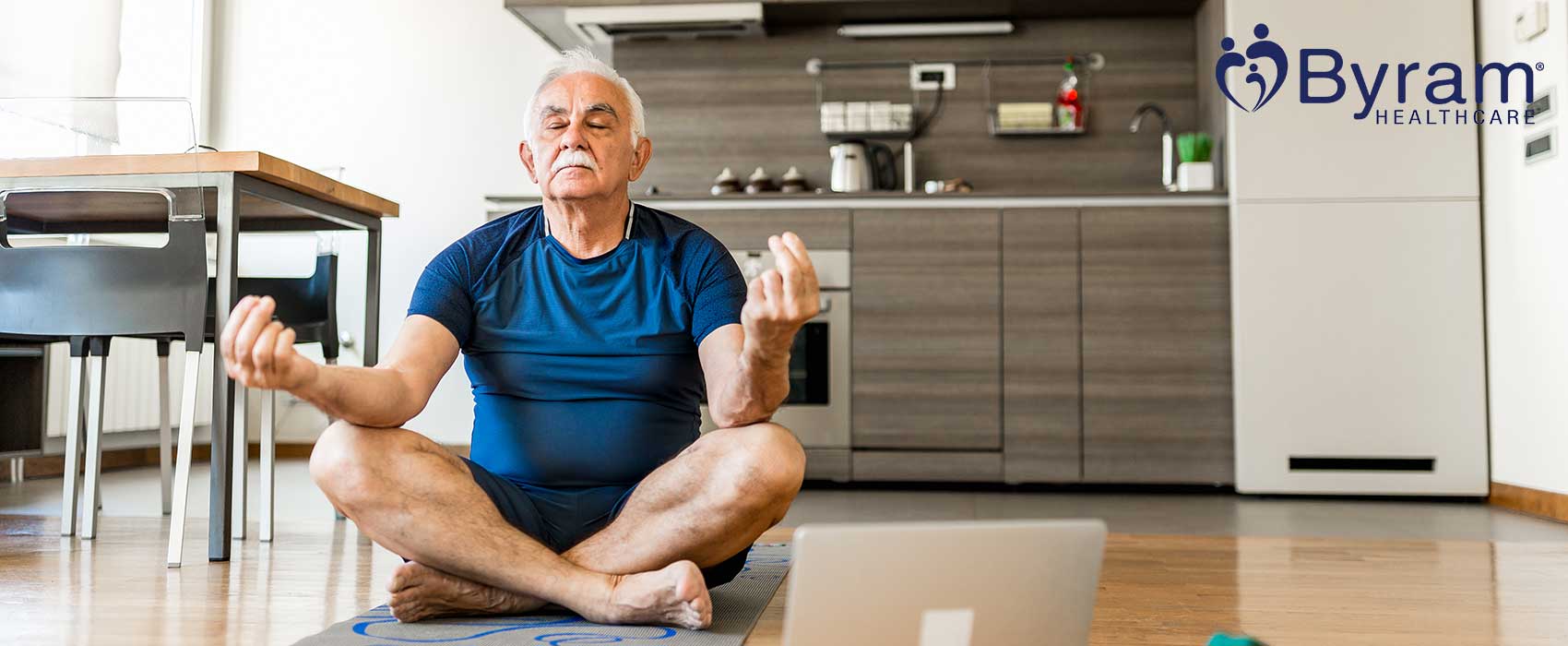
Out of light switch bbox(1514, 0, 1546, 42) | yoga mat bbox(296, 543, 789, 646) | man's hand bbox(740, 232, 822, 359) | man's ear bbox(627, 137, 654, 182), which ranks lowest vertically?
yoga mat bbox(296, 543, 789, 646)

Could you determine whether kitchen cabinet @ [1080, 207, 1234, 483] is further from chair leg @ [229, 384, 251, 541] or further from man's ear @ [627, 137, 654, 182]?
chair leg @ [229, 384, 251, 541]

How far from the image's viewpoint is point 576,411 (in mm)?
1755

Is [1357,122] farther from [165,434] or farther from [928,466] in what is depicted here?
[165,434]

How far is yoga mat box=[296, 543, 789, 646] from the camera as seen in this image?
5.00ft

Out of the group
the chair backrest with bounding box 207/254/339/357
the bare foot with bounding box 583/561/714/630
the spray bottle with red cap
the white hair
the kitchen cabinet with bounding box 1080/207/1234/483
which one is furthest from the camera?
the spray bottle with red cap

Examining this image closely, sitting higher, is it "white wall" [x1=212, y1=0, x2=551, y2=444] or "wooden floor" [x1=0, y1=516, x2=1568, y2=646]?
"white wall" [x1=212, y1=0, x2=551, y2=444]

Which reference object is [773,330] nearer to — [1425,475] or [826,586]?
[826,586]

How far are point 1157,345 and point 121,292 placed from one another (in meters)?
2.93

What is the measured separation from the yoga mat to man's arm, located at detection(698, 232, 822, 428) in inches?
11.0

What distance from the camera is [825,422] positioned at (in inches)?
156

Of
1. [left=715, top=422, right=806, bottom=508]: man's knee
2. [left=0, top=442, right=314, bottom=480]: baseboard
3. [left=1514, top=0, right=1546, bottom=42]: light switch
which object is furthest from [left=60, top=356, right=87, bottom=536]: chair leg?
[left=1514, top=0, right=1546, bottom=42]: light switch

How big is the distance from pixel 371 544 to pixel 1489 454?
127 inches

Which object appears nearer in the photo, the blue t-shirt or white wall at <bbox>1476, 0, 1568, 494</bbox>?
the blue t-shirt

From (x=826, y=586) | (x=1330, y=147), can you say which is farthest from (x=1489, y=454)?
(x=826, y=586)
